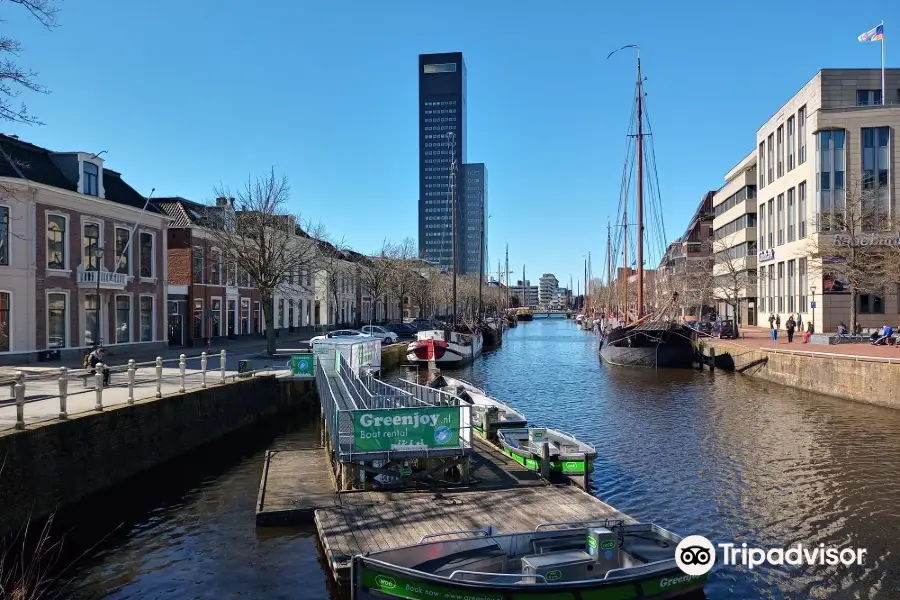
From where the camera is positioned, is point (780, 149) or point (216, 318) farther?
point (780, 149)

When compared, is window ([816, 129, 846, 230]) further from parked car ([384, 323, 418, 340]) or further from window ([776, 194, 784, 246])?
parked car ([384, 323, 418, 340])

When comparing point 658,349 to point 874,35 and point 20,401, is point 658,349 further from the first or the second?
point 20,401

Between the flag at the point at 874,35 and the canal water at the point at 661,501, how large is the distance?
30555mm

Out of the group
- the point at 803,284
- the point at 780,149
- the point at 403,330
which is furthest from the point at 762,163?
the point at 403,330

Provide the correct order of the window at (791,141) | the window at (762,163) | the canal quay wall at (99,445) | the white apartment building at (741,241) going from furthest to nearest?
the white apartment building at (741,241) → the window at (762,163) → the window at (791,141) → the canal quay wall at (99,445)

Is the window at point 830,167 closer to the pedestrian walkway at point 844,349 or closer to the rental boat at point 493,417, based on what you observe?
the pedestrian walkway at point 844,349

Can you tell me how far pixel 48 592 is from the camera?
9773 mm

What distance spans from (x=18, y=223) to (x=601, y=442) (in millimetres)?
25289

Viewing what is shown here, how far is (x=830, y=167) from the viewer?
47.0 metres

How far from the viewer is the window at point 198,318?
146 ft

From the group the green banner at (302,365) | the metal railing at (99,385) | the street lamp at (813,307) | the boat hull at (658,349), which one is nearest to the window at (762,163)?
the street lamp at (813,307)

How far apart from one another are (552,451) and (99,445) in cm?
984

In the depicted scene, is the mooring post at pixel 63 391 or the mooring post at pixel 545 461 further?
the mooring post at pixel 545 461

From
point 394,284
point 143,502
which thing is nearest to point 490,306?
point 394,284
